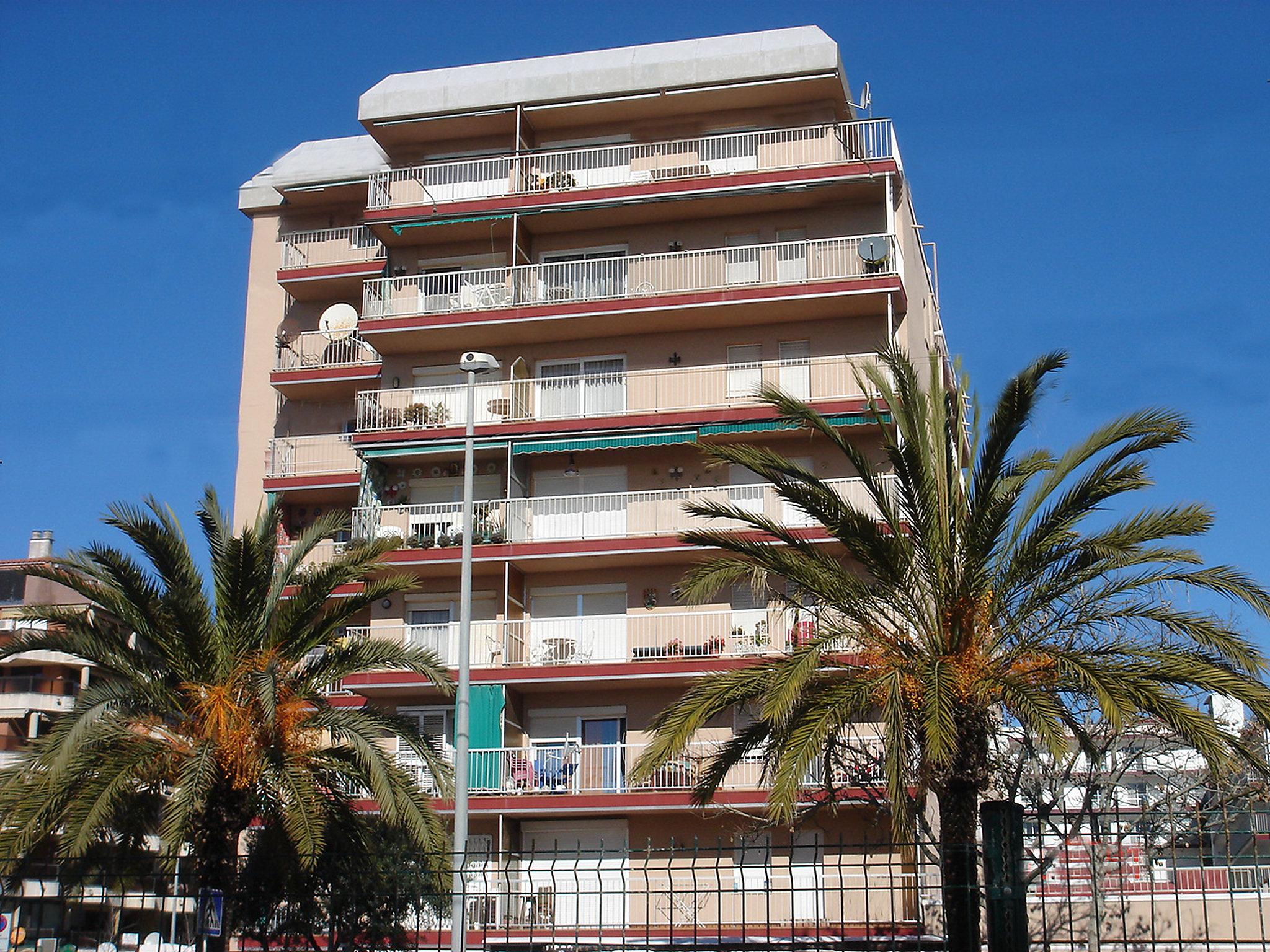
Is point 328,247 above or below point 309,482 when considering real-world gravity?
above

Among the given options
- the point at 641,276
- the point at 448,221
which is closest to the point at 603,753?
the point at 641,276

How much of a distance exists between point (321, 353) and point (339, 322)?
1.14 m

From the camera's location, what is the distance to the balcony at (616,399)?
111 feet

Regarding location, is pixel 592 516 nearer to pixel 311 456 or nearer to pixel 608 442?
pixel 608 442

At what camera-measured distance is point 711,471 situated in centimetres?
3484

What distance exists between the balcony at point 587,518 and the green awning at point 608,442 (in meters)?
1.10

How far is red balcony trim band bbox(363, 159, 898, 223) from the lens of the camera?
34531mm

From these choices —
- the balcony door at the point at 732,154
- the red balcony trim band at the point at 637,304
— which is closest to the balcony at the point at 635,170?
the balcony door at the point at 732,154

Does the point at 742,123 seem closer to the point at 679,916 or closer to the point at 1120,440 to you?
the point at 679,916

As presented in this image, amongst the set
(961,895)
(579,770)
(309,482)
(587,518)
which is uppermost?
(309,482)

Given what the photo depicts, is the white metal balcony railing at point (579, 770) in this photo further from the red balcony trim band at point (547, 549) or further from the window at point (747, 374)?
the window at point (747, 374)

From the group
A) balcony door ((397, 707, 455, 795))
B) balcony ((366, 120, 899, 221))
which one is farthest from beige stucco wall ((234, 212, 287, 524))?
balcony door ((397, 707, 455, 795))

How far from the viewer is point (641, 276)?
3575 cm

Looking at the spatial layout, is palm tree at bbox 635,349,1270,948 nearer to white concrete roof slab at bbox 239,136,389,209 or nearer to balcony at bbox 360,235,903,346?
balcony at bbox 360,235,903,346
